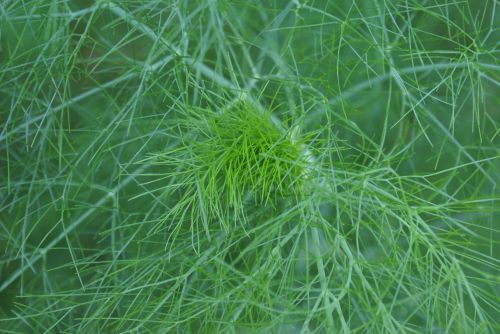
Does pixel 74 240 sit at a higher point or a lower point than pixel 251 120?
lower

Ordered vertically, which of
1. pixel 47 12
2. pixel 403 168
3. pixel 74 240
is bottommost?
pixel 403 168

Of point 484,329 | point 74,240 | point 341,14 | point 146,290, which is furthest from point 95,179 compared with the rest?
point 484,329

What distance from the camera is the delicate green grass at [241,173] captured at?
4.38 feet

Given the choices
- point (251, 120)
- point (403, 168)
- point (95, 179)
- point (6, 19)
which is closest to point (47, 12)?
point (6, 19)

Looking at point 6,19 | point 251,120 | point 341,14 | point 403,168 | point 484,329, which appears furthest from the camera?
point 403,168

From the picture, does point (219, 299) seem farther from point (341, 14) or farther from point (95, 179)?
point (341, 14)

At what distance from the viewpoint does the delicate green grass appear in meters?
1.33

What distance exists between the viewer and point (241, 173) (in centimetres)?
138

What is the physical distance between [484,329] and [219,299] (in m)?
0.49

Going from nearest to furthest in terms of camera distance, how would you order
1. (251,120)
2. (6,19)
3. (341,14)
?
(251,120)
(6,19)
(341,14)

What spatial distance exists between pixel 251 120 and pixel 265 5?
20.9 inches

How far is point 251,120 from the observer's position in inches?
54.1

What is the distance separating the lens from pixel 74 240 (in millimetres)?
1795

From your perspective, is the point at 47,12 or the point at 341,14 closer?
the point at 47,12
